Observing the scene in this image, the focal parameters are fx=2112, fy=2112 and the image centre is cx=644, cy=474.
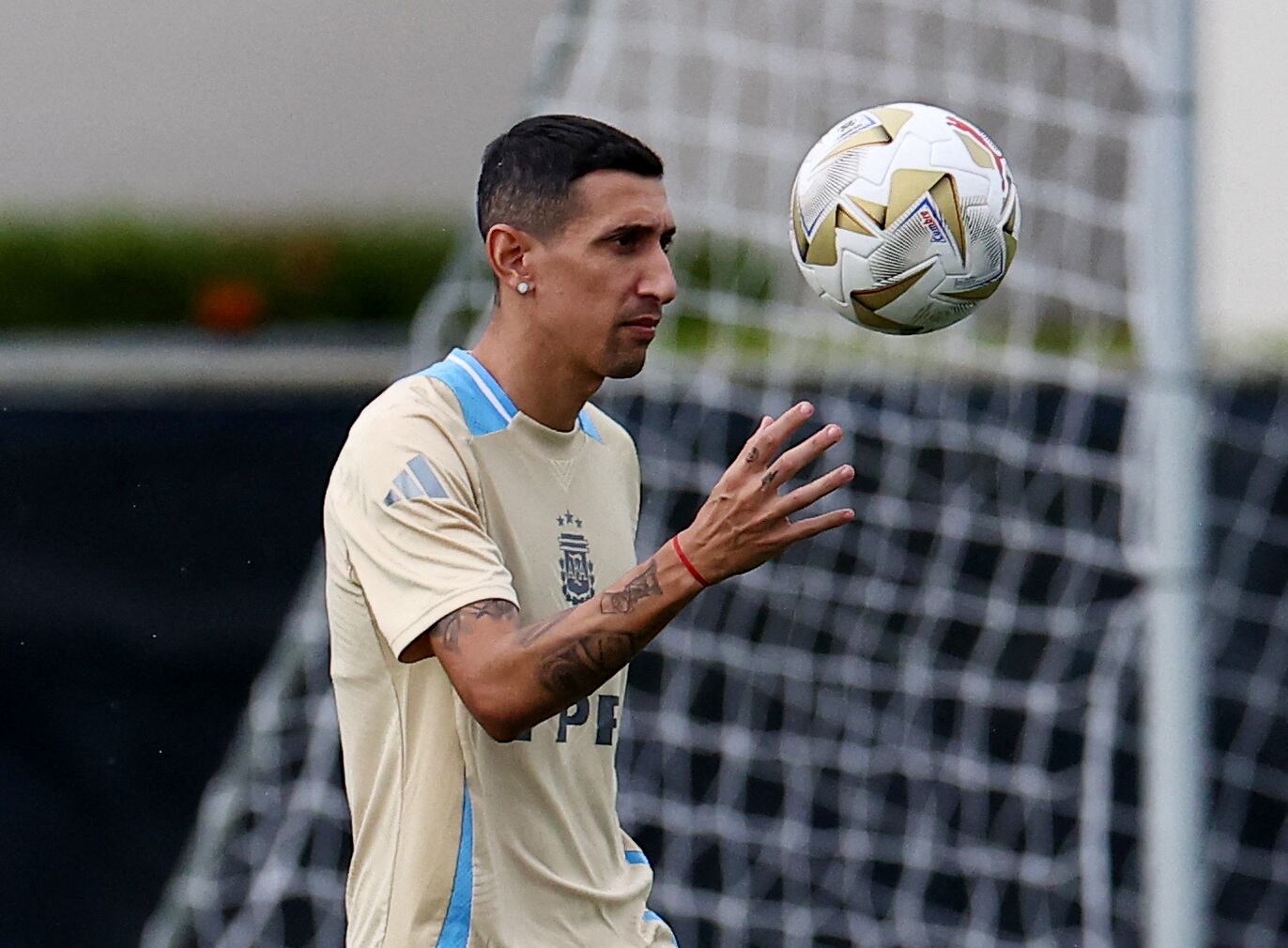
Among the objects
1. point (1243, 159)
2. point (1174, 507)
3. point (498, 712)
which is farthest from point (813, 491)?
point (1243, 159)

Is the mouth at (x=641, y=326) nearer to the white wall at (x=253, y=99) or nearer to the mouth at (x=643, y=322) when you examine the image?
the mouth at (x=643, y=322)

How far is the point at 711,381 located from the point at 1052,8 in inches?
110

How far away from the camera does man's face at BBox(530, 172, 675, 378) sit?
371 centimetres

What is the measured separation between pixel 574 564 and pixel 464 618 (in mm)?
474

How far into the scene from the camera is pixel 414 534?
11.1ft

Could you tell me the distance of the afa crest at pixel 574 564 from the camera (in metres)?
3.70

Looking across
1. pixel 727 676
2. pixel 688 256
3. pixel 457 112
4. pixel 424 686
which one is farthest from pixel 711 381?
pixel 457 112

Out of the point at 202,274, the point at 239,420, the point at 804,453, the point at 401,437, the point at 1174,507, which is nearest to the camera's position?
the point at 804,453

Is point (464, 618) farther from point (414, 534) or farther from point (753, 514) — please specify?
point (753, 514)

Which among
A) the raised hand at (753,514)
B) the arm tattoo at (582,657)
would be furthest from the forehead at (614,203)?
the arm tattoo at (582,657)

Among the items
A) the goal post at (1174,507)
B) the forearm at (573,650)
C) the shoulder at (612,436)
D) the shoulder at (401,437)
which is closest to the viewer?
the forearm at (573,650)

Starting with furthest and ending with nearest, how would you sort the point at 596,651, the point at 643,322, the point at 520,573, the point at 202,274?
the point at 202,274 → the point at 643,322 → the point at 520,573 → the point at 596,651

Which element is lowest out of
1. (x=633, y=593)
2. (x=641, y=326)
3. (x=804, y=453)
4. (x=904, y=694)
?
(x=904, y=694)

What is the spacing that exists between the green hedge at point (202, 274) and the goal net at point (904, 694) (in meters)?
5.02
